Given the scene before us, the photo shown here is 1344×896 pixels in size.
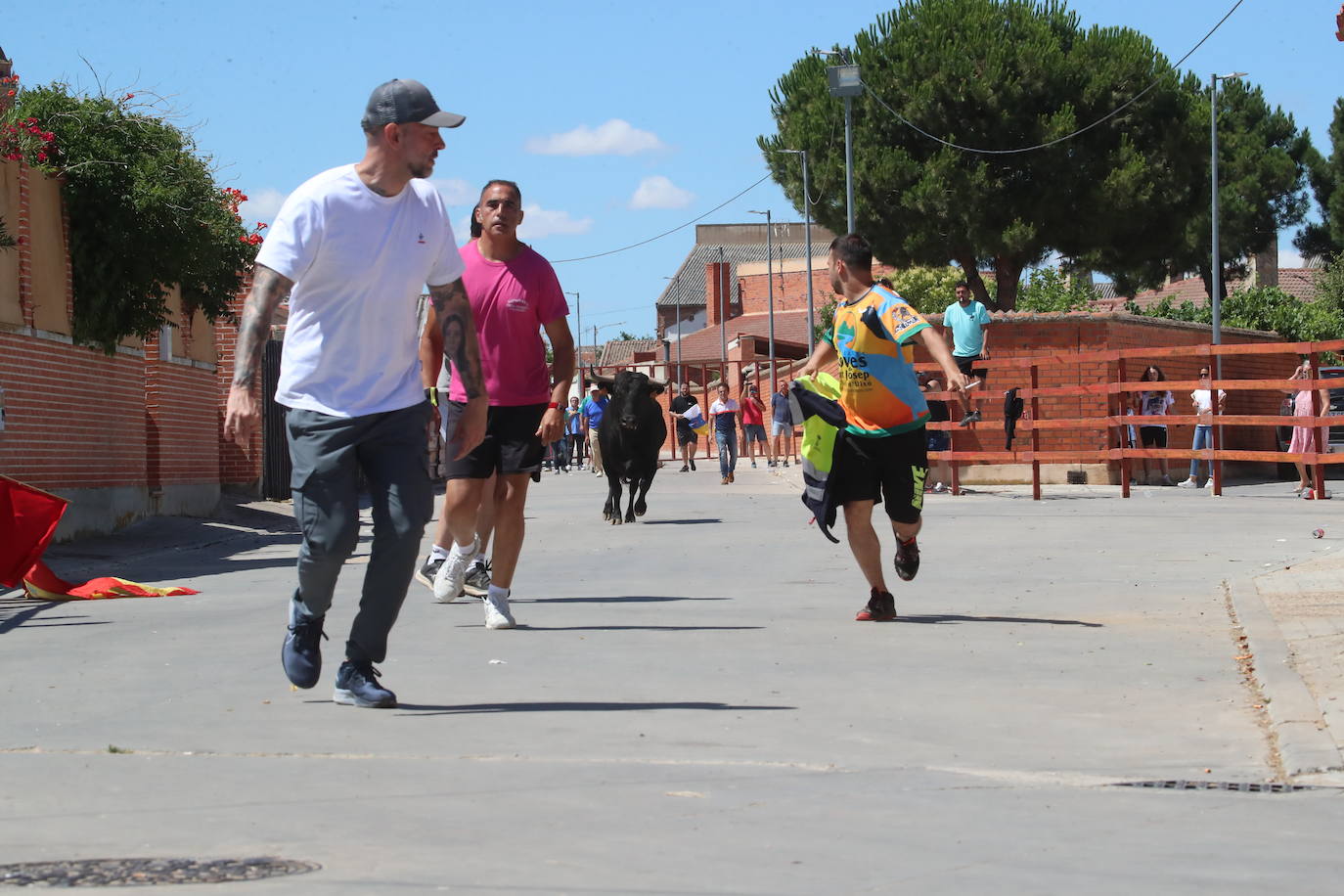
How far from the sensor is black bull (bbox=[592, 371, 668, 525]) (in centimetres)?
1778

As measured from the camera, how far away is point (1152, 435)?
23594mm

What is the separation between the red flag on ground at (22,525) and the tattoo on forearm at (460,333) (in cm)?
505

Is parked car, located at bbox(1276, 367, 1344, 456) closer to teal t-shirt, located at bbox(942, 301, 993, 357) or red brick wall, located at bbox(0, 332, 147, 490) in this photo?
teal t-shirt, located at bbox(942, 301, 993, 357)

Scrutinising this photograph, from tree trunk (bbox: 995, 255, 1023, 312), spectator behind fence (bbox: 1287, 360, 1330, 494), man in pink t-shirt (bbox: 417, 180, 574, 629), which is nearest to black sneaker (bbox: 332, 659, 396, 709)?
man in pink t-shirt (bbox: 417, 180, 574, 629)

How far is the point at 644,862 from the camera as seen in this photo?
3.82 metres

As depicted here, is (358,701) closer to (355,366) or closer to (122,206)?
(355,366)

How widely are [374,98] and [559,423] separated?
2.68m

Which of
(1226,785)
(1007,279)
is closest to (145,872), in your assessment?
(1226,785)

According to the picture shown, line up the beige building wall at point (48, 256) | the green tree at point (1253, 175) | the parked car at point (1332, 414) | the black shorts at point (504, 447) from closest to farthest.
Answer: the black shorts at point (504, 447)
the beige building wall at point (48, 256)
the parked car at point (1332, 414)
the green tree at point (1253, 175)

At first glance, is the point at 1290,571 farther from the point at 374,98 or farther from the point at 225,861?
the point at 225,861

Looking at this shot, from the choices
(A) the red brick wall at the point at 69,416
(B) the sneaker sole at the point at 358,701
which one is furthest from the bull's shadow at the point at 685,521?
(B) the sneaker sole at the point at 358,701

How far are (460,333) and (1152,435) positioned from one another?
734 inches

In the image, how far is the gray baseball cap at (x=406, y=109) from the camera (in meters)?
6.00

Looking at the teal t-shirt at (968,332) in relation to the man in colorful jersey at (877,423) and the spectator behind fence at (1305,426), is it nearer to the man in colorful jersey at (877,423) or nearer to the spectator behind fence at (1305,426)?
the spectator behind fence at (1305,426)
